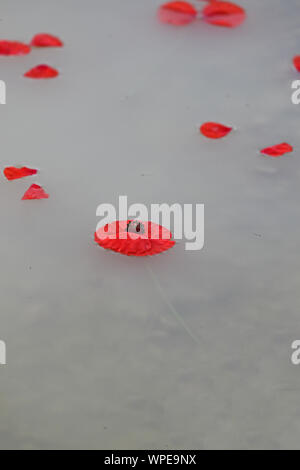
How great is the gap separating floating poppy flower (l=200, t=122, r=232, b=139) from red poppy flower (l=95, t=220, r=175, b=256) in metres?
0.36

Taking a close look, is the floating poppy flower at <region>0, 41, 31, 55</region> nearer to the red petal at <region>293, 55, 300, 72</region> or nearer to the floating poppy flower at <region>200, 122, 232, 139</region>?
the floating poppy flower at <region>200, 122, 232, 139</region>

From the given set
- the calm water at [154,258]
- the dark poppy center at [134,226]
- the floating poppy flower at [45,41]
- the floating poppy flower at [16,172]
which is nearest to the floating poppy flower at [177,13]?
the calm water at [154,258]

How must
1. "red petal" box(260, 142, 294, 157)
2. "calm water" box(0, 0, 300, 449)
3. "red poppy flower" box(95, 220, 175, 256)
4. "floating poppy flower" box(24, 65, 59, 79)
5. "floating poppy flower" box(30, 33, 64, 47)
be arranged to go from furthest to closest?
"floating poppy flower" box(30, 33, 64, 47), "floating poppy flower" box(24, 65, 59, 79), "red petal" box(260, 142, 294, 157), "red poppy flower" box(95, 220, 175, 256), "calm water" box(0, 0, 300, 449)

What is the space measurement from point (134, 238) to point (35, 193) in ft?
0.91

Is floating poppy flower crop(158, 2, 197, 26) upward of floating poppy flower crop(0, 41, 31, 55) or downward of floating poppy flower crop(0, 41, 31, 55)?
upward

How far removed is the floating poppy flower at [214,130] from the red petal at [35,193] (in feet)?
1.44

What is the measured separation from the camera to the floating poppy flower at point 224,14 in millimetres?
1940

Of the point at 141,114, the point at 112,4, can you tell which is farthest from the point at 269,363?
the point at 112,4

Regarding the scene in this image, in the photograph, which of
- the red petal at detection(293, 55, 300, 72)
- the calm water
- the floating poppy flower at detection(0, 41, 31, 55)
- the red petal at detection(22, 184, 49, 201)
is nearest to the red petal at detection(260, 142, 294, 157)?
the calm water

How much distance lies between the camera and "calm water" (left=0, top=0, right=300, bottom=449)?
1.01 meters

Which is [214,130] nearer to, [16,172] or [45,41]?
[16,172]

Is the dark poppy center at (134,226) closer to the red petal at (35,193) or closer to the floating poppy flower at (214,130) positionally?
the red petal at (35,193)

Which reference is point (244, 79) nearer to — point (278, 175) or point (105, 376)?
point (278, 175)

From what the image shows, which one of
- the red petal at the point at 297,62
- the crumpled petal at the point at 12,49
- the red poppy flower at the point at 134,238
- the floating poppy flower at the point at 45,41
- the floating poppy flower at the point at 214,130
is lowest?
the red poppy flower at the point at 134,238
